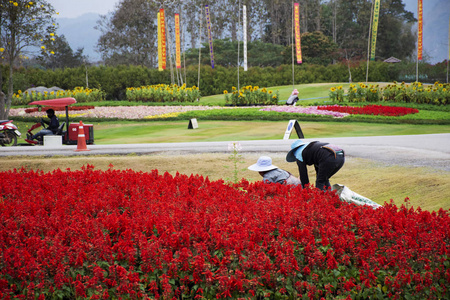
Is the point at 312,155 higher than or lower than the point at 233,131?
higher

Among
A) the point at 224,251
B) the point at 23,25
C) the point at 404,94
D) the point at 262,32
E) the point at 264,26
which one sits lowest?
the point at 224,251

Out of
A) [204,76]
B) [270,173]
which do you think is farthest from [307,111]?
[204,76]

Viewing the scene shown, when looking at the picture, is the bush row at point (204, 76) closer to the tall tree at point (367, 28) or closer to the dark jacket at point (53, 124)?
the tall tree at point (367, 28)

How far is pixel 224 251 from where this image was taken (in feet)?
12.1

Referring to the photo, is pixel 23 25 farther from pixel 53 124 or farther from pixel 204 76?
pixel 204 76

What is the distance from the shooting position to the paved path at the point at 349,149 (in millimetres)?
9570

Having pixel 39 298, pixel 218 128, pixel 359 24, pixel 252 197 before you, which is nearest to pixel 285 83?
pixel 218 128

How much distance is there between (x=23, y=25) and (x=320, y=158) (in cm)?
1716

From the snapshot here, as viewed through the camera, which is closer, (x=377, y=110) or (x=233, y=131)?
(x=233, y=131)

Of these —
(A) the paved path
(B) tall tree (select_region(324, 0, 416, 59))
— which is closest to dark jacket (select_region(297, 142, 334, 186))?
(A) the paved path

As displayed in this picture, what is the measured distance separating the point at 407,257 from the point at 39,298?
272cm

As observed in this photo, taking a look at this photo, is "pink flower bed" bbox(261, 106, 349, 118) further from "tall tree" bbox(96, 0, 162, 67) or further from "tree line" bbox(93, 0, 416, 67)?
"tall tree" bbox(96, 0, 162, 67)

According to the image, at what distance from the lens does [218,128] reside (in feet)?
52.3

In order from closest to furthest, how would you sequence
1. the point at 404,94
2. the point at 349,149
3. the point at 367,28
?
the point at 349,149, the point at 404,94, the point at 367,28
